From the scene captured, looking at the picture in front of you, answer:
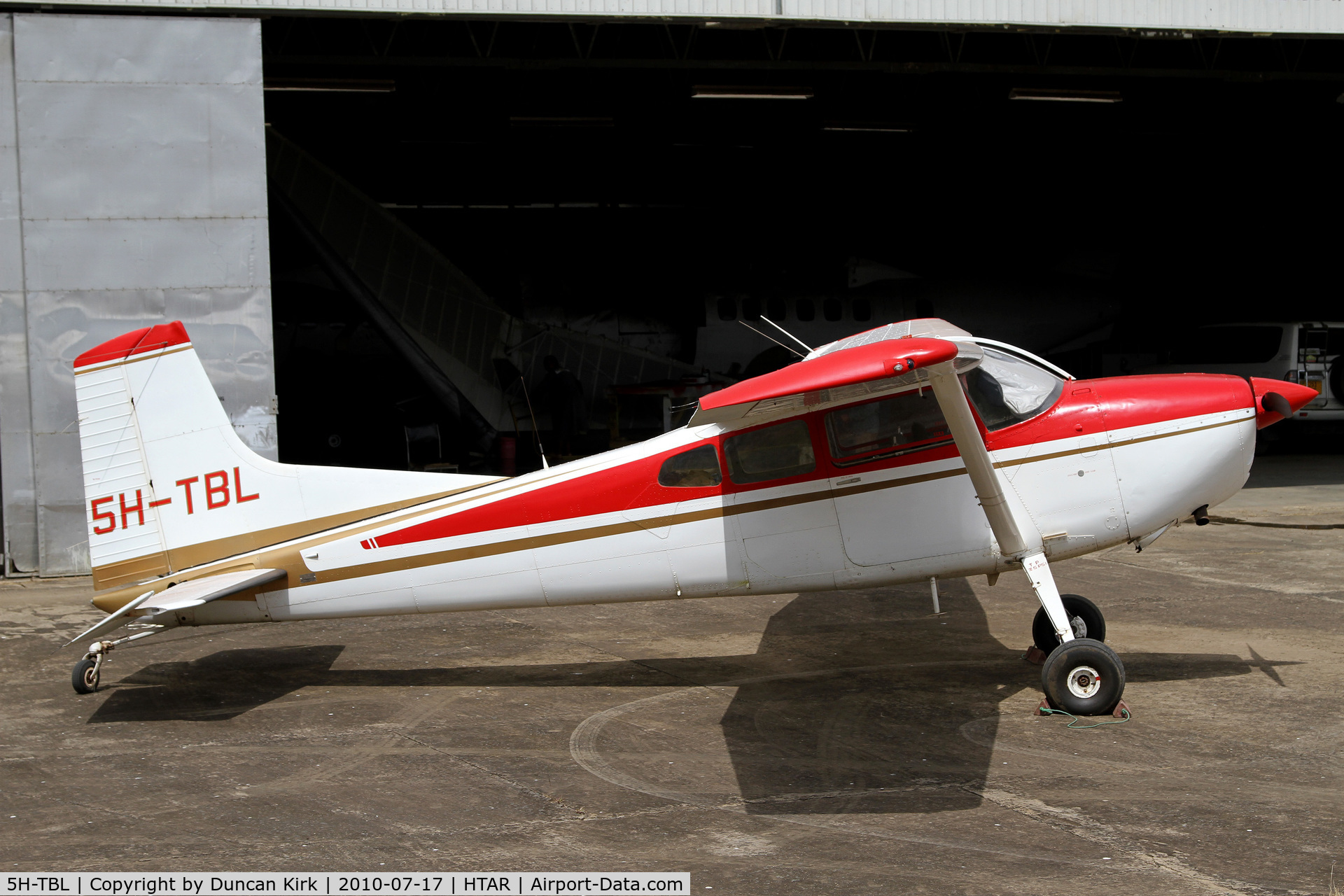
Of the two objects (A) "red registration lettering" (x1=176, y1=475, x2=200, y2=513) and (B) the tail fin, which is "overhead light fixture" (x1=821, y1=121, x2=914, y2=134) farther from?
(A) "red registration lettering" (x1=176, y1=475, x2=200, y2=513)

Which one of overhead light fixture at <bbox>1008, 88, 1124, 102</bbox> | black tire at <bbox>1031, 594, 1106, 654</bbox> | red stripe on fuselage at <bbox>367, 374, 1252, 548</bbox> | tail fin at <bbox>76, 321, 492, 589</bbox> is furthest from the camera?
overhead light fixture at <bbox>1008, 88, 1124, 102</bbox>

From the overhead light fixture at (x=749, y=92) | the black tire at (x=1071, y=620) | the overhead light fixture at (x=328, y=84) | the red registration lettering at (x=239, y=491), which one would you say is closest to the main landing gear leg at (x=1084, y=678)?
the black tire at (x=1071, y=620)

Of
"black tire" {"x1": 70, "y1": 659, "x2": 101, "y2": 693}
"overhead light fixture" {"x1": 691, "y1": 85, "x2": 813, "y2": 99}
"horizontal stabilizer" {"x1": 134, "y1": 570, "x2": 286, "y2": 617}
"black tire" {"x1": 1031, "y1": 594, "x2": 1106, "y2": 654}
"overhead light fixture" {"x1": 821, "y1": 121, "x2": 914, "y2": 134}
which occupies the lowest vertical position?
"black tire" {"x1": 70, "y1": 659, "x2": 101, "y2": 693}

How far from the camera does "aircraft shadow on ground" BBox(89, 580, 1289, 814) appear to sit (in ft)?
17.0

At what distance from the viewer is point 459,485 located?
22.5ft

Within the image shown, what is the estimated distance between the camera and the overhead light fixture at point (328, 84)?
16547mm

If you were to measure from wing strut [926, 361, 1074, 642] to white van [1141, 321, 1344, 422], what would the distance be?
16529 millimetres

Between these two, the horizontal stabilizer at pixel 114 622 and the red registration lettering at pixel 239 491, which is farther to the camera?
the red registration lettering at pixel 239 491

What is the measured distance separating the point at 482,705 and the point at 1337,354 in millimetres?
20364

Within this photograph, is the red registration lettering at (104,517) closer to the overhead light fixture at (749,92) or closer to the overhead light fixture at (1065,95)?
the overhead light fixture at (749,92)

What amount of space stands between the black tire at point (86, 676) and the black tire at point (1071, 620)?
20.1 ft

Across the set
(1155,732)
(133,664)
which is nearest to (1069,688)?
(1155,732)

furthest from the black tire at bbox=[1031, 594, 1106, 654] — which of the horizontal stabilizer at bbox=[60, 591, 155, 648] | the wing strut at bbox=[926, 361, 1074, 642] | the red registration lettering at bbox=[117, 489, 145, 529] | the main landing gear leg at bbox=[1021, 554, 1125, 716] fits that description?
the red registration lettering at bbox=[117, 489, 145, 529]

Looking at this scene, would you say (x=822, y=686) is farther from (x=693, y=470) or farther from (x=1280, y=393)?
(x=1280, y=393)
